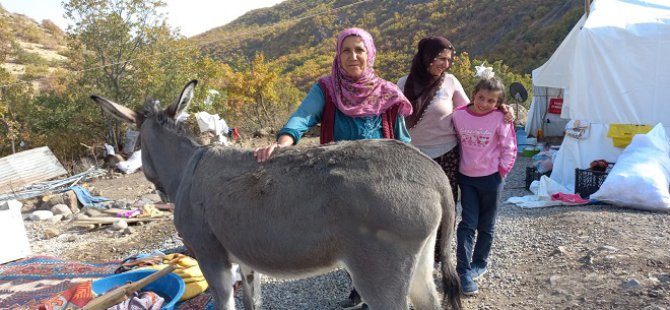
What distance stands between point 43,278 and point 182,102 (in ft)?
10.7

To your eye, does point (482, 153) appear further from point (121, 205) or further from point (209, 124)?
point (209, 124)

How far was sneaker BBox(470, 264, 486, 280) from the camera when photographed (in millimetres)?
3971

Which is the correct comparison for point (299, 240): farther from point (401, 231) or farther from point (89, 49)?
point (89, 49)

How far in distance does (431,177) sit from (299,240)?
74 cm

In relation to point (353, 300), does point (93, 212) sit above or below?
below

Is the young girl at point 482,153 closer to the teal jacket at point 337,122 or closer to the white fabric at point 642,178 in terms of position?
the teal jacket at point 337,122

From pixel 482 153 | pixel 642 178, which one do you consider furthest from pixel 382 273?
pixel 642 178

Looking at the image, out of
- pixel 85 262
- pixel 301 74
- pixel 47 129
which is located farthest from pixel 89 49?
pixel 301 74

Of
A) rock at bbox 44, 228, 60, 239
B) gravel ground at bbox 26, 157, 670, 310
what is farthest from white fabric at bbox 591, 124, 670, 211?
rock at bbox 44, 228, 60, 239

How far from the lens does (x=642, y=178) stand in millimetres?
5723

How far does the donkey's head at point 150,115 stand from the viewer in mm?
3107

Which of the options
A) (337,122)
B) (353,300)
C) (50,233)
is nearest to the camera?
(337,122)

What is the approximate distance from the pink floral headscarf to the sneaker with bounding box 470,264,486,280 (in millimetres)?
1908

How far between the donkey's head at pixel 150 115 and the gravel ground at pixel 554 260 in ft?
5.49
